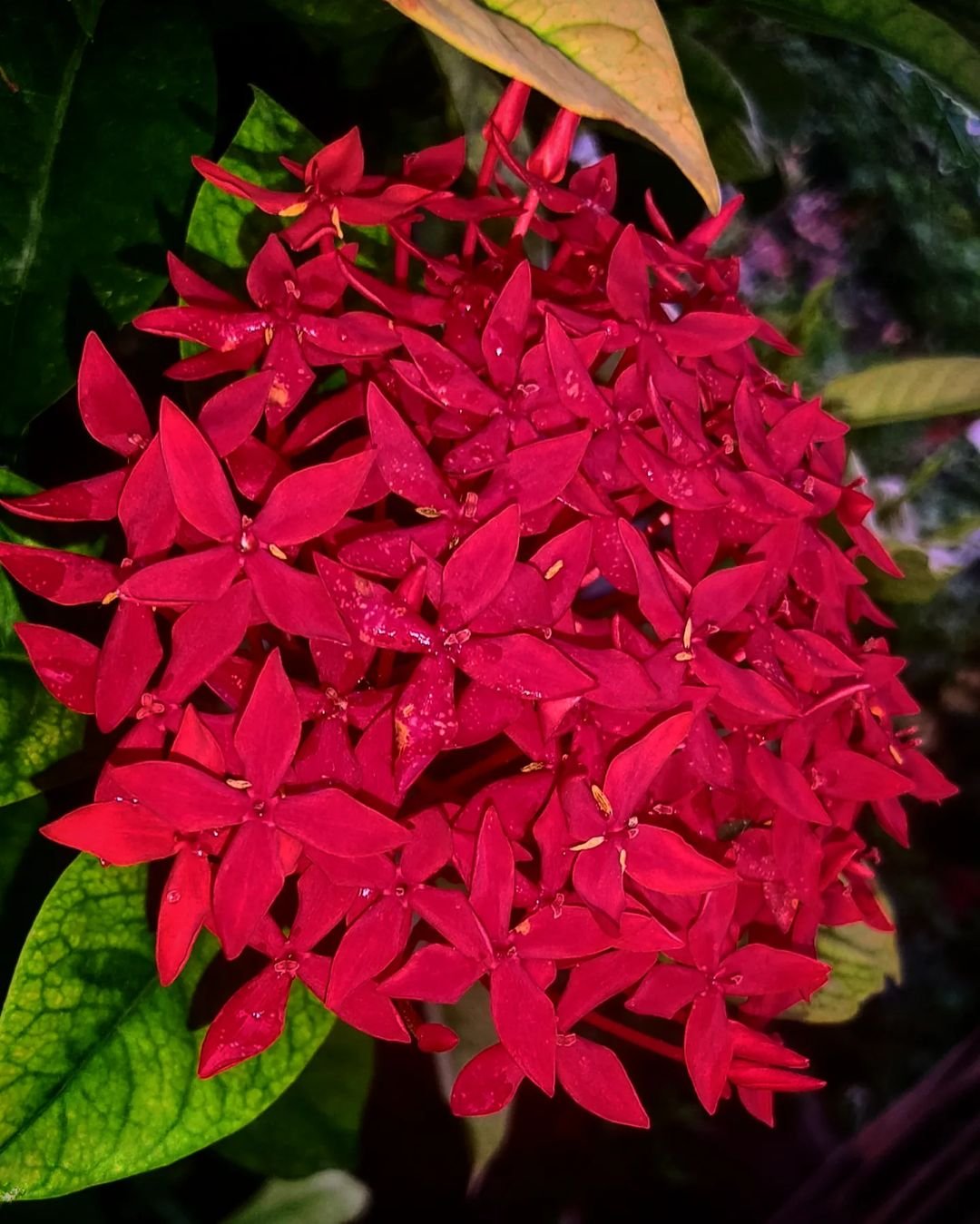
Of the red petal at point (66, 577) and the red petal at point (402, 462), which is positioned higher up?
the red petal at point (402, 462)

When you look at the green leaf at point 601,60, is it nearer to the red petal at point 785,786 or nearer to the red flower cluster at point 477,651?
the red flower cluster at point 477,651

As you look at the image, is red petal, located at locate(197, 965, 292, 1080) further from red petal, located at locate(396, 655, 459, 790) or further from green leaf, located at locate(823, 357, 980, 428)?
green leaf, located at locate(823, 357, 980, 428)

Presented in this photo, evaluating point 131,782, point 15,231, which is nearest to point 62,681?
Answer: point 131,782

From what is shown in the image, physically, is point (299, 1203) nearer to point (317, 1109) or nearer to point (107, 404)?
point (317, 1109)

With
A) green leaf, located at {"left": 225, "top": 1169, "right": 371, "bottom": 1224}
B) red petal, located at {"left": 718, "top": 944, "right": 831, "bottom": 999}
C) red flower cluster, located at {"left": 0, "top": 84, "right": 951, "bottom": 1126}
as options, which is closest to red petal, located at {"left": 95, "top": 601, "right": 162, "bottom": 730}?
red flower cluster, located at {"left": 0, "top": 84, "right": 951, "bottom": 1126}

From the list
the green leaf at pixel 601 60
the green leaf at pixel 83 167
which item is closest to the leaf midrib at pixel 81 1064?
the green leaf at pixel 83 167

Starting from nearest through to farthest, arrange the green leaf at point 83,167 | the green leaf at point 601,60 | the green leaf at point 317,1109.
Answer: the green leaf at point 601,60, the green leaf at point 83,167, the green leaf at point 317,1109
